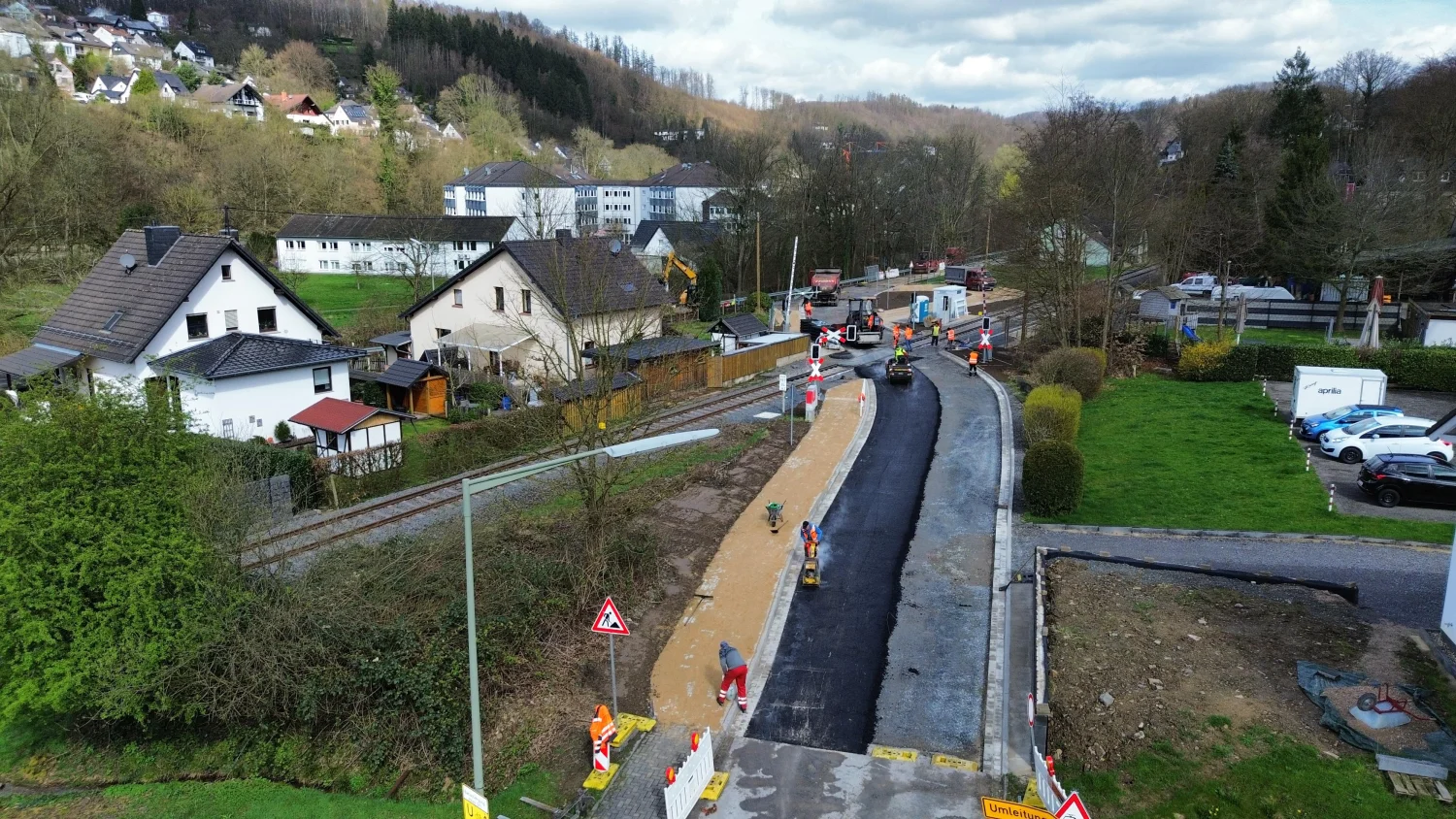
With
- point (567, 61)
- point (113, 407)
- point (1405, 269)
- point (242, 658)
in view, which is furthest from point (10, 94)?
point (567, 61)

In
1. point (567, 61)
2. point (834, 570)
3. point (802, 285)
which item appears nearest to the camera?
point (834, 570)

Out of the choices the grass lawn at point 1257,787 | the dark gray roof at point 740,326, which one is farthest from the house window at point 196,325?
the grass lawn at point 1257,787

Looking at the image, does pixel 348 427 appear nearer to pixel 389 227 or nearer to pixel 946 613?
pixel 946 613

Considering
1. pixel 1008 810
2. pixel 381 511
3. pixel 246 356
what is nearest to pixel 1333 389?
pixel 1008 810

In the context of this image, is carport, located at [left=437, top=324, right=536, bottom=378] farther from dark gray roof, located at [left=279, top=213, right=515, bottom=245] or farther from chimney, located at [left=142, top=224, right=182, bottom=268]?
dark gray roof, located at [left=279, top=213, right=515, bottom=245]

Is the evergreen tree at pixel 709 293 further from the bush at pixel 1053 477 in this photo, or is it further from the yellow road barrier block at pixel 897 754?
the yellow road barrier block at pixel 897 754

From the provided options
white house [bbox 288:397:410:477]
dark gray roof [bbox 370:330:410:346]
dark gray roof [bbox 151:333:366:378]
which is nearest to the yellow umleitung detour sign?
white house [bbox 288:397:410:477]

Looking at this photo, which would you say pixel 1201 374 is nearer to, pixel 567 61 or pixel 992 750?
pixel 992 750
